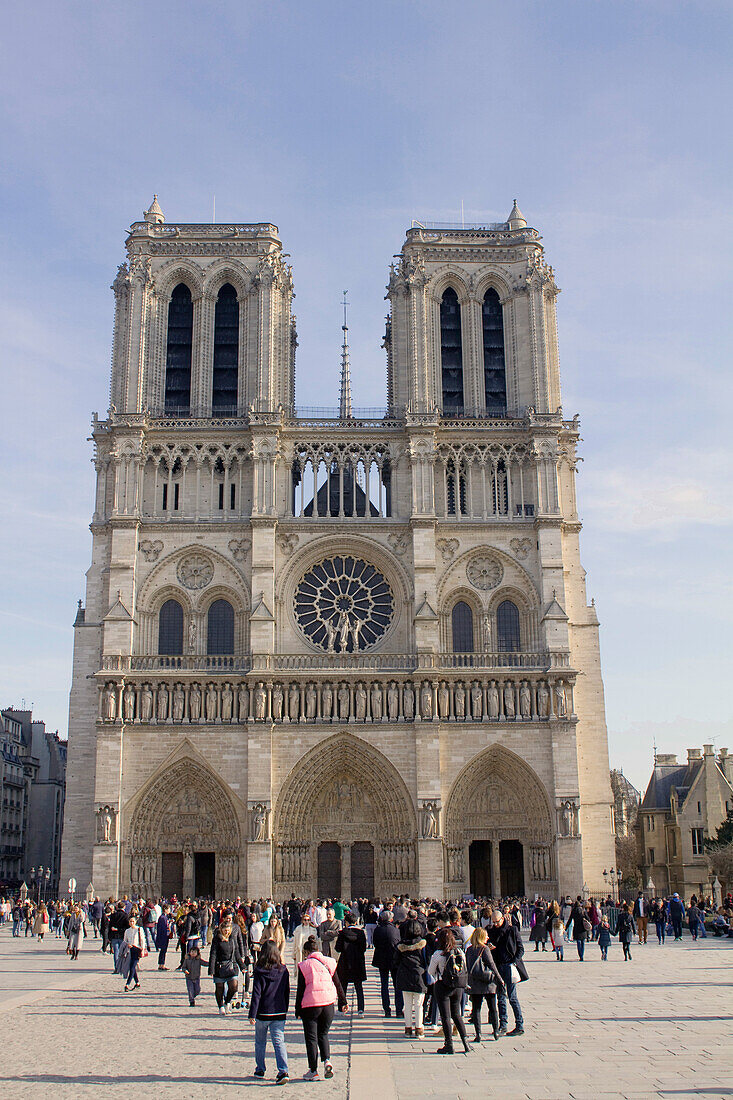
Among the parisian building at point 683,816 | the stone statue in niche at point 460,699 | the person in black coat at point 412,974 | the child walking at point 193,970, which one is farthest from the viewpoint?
the parisian building at point 683,816

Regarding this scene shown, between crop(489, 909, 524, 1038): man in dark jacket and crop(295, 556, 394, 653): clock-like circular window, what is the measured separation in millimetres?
26898

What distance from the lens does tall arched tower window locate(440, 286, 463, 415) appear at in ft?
147

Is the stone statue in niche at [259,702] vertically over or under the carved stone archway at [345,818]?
over

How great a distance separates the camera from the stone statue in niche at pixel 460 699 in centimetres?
3916

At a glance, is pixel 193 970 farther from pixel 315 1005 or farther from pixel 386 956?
pixel 315 1005

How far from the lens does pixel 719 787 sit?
175ft

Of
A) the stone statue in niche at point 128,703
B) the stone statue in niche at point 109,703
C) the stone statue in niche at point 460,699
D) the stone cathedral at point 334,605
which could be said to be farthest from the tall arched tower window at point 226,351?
the stone statue in niche at point 460,699

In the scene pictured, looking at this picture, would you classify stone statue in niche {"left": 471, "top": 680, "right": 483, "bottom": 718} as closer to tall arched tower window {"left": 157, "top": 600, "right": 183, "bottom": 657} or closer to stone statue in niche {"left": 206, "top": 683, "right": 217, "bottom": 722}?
stone statue in niche {"left": 206, "top": 683, "right": 217, "bottom": 722}

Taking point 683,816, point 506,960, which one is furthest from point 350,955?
point 683,816

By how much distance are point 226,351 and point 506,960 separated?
3431cm

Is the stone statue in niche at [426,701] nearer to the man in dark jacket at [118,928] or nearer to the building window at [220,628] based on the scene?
the building window at [220,628]

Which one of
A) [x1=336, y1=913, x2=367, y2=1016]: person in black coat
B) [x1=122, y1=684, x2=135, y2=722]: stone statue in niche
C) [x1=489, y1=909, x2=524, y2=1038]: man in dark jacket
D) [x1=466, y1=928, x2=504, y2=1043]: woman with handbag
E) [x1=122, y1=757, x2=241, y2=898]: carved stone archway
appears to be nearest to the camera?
[x1=466, y1=928, x2=504, y2=1043]: woman with handbag

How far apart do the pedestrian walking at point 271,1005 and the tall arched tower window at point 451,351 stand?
34.7 meters

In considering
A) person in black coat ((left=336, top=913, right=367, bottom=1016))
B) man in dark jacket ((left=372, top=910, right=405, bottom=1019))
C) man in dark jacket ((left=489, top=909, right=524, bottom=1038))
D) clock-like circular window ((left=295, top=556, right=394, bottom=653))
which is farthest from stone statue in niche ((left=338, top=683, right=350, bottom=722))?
man in dark jacket ((left=489, top=909, right=524, bottom=1038))
